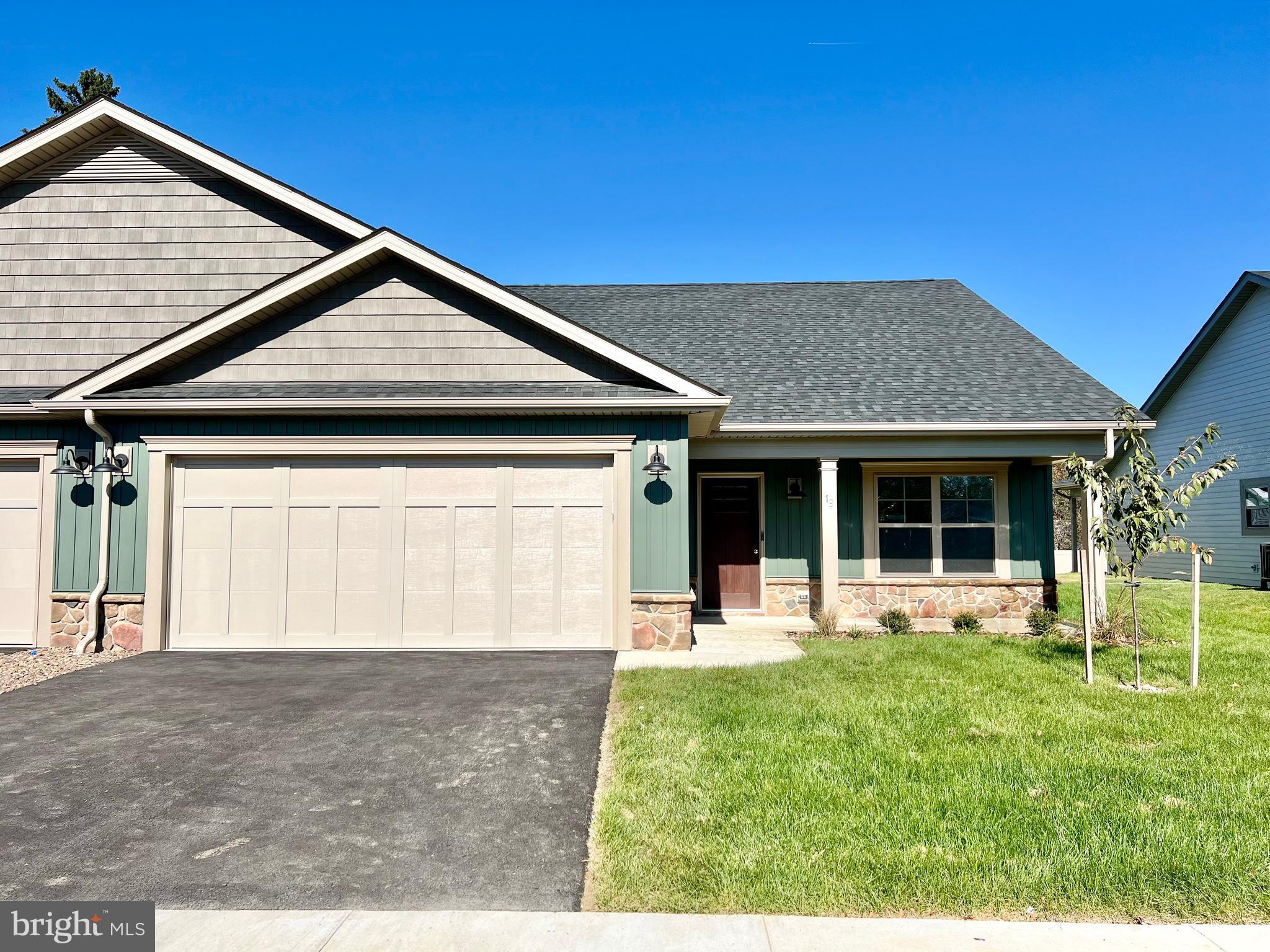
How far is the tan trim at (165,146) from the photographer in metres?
10.3

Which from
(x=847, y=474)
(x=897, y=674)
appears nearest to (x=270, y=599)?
(x=897, y=674)

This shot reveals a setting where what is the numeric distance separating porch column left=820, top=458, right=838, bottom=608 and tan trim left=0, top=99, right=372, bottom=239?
287 inches

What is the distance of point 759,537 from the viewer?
12062 millimetres

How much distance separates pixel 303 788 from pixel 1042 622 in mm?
9789

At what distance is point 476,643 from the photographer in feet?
29.3

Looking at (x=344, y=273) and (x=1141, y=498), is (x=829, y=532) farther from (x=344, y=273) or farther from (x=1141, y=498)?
(x=344, y=273)

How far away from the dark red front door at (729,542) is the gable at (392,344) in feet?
13.0

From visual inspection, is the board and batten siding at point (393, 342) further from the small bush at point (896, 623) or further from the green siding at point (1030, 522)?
the green siding at point (1030, 522)

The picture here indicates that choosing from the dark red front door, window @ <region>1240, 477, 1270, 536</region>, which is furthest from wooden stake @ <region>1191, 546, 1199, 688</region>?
window @ <region>1240, 477, 1270, 536</region>

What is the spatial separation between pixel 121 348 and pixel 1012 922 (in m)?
11.8

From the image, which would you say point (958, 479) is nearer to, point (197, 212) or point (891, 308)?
point (891, 308)

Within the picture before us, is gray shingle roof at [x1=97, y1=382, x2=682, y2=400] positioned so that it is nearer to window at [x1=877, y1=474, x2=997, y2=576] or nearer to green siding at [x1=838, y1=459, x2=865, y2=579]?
green siding at [x1=838, y1=459, x2=865, y2=579]

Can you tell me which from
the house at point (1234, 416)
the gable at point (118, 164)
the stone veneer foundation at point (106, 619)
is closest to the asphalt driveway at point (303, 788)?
the stone veneer foundation at point (106, 619)

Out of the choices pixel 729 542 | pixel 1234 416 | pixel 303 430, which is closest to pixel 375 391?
pixel 303 430
